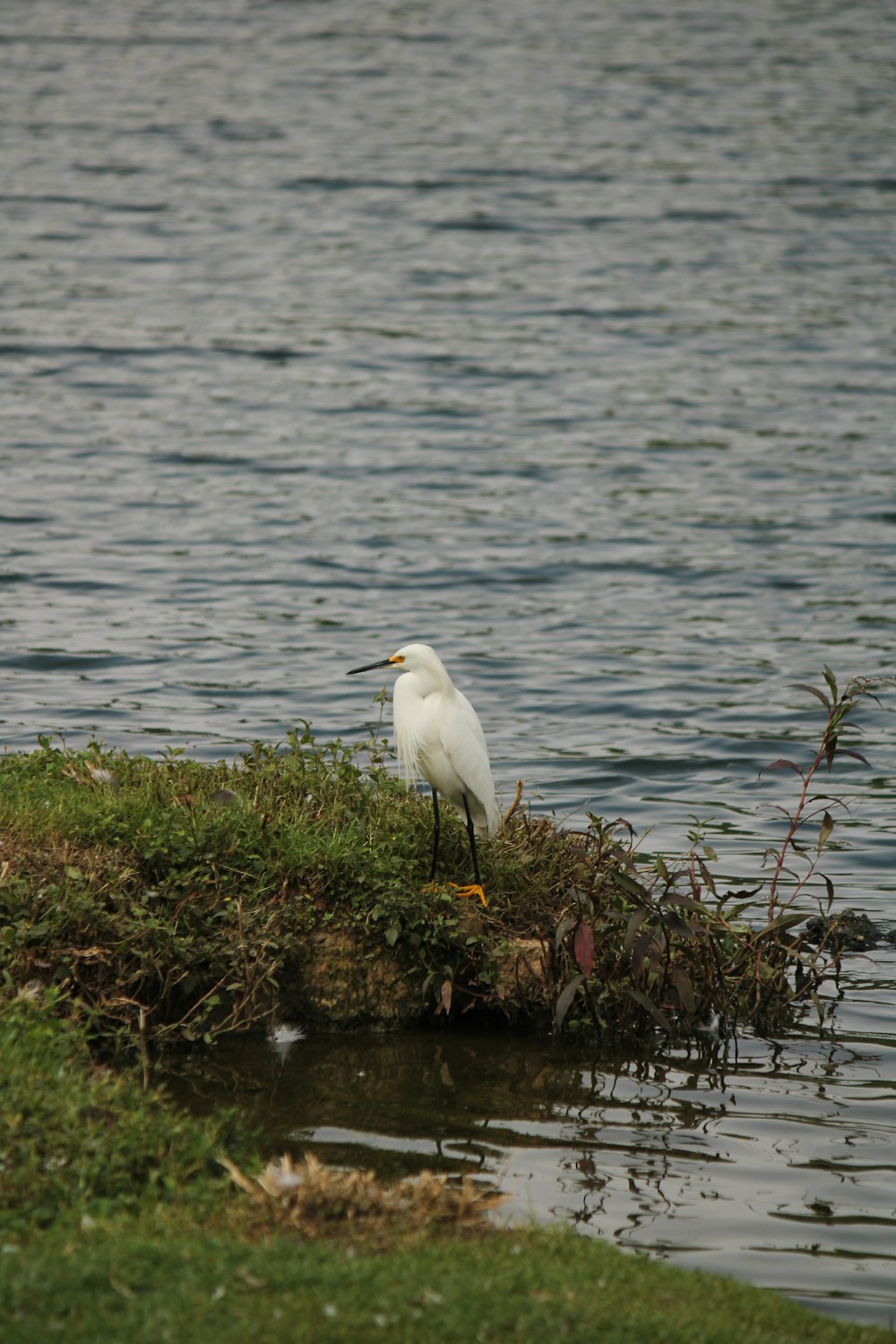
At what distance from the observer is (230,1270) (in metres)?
4.65

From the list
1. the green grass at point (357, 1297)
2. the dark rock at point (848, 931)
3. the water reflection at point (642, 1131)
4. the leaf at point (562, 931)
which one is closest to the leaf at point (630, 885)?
the leaf at point (562, 931)

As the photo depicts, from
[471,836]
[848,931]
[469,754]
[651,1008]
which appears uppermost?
[469,754]

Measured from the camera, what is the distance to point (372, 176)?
3131cm

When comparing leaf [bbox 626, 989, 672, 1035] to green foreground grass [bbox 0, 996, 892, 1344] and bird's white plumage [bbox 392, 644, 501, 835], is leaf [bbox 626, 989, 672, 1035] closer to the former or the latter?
bird's white plumage [bbox 392, 644, 501, 835]

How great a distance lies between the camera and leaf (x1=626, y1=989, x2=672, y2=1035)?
711cm

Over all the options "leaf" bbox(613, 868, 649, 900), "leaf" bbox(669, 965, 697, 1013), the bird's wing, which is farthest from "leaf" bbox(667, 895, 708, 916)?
the bird's wing

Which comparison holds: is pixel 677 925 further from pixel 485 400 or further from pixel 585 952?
pixel 485 400

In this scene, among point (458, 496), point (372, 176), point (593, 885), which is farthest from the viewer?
point (372, 176)

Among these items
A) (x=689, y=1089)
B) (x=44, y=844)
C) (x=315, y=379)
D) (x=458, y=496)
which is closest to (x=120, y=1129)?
(x=44, y=844)

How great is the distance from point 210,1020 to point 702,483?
13360mm

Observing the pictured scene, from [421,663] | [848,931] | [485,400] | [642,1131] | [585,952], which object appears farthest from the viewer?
[485,400]

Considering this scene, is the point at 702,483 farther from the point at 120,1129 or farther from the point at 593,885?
the point at 120,1129

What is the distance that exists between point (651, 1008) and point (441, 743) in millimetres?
1559

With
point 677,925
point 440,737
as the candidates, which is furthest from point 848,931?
point 440,737
